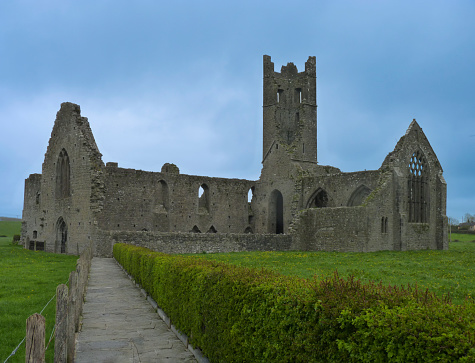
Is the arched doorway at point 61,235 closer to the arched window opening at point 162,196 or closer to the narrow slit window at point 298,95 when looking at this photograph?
the arched window opening at point 162,196

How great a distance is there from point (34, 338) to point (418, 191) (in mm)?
35519

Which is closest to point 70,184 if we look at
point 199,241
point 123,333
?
point 199,241

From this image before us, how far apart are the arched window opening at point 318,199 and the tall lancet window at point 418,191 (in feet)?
21.4

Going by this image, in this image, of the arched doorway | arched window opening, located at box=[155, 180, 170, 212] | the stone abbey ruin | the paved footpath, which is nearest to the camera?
the paved footpath

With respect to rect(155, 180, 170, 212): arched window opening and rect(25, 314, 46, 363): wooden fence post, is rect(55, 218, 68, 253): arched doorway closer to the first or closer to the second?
rect(155, 180, 170, 212): arched window opening

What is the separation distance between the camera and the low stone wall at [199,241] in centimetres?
2760

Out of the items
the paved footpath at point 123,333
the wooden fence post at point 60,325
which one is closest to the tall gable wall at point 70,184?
the paved footpath at point 123,333

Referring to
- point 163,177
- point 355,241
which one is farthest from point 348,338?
point 163,177

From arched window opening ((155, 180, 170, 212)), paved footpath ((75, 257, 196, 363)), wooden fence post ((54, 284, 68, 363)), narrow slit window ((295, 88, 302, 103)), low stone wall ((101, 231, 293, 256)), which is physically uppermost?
narrow slit window ((295, 88, 302, 103))

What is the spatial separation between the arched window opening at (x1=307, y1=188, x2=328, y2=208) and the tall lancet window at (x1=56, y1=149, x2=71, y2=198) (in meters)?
18.6

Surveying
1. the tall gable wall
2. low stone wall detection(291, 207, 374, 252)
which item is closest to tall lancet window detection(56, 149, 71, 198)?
the tall gable wall

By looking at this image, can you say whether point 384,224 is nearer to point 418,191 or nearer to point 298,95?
point 418,191

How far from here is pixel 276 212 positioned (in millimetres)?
44188

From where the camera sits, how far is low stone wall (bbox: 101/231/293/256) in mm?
27602
